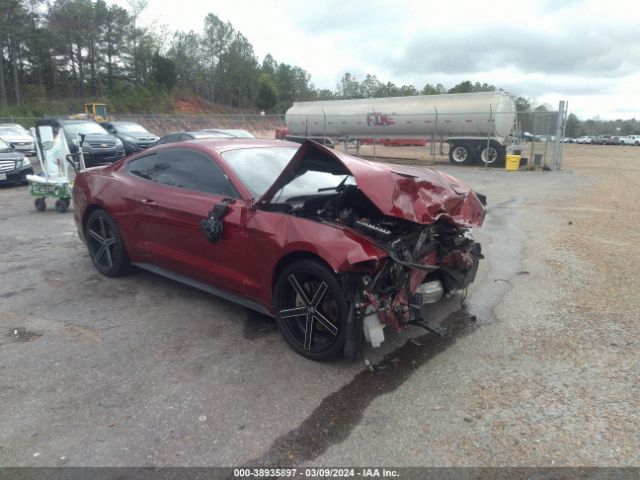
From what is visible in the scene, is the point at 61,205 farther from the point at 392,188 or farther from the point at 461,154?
the point at 461,154

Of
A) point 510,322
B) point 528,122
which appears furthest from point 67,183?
point 528,122

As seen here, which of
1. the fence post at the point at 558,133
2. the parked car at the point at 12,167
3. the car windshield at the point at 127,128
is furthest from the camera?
the car windshield at the point at 127,128

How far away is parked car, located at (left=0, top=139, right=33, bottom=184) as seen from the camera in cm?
1262

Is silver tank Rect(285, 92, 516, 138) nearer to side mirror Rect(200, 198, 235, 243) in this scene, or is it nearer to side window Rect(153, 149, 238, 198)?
side window Rect(153, 149, 238, 198)

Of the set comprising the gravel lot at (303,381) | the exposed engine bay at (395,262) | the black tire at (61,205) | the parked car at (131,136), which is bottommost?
the gravel lot at (303,381)

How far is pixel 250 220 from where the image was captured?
3910mm

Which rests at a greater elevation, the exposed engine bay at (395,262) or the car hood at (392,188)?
the car hood at (392,188)

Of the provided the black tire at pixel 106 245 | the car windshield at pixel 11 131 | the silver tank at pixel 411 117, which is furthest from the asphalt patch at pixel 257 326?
the car windshield at pixel 11 131

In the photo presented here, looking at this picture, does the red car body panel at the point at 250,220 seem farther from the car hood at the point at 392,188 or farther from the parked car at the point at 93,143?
the parked car at the point at 93,143

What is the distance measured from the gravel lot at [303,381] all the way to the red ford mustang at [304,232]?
1.17 ft

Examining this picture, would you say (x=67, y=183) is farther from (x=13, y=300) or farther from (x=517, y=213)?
(x=517, y=213)

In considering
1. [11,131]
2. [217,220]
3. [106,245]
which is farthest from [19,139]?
[217,220]

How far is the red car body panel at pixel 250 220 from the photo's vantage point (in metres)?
3.44

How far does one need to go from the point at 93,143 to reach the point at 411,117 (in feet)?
48.4
